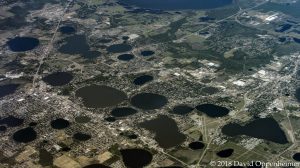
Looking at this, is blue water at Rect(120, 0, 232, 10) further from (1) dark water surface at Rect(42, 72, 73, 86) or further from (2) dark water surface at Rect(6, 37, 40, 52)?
(1) dark water surface at Rect(42, 72, 73, 86)

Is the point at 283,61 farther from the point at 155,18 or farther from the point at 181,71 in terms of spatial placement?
the point at 155,18

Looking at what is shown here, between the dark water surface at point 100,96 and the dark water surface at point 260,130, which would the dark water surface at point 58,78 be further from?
the dark water surface at point 260,130

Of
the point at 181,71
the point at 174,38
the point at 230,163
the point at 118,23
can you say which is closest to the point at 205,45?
the point at 174,38

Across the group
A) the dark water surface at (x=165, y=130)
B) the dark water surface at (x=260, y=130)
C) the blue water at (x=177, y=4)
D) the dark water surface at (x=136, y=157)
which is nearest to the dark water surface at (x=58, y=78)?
the dark water surface at (x=165, y=130)

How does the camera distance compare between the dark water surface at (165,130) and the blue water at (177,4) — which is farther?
the blue water at (177,4)

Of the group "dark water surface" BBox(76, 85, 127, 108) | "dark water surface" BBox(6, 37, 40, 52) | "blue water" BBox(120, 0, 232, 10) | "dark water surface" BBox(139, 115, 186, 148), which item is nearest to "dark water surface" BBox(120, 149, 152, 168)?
"dark water surface" BBox(139, 115, 186, 148)

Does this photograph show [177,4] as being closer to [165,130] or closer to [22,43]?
[22,43]

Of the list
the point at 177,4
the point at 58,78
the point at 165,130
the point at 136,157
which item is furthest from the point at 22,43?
the point at 136,157
